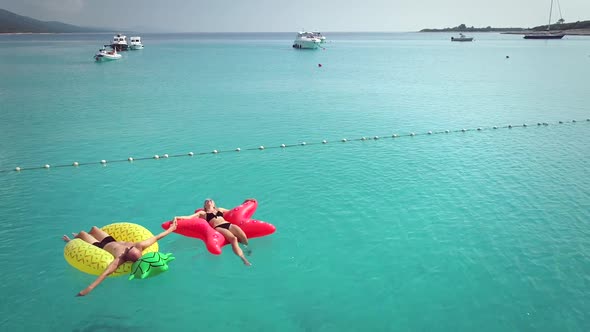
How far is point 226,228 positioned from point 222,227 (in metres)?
0.12

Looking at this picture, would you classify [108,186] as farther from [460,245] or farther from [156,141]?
[460,245]

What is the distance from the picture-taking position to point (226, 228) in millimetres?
11383

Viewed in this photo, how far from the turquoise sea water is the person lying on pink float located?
1.42 feet

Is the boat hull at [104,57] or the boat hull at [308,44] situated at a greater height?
the boat hull at [308,44]

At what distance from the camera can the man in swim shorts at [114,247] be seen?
31.1 feet

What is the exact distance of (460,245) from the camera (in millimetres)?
11766

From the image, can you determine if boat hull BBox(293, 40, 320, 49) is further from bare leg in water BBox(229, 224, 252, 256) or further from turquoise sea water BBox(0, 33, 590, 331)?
bare leg in water BBox(229, 224, 252, 256)

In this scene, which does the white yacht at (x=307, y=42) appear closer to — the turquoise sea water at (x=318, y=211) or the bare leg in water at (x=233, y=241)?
the turquoise sea water at (x=318, y=211)

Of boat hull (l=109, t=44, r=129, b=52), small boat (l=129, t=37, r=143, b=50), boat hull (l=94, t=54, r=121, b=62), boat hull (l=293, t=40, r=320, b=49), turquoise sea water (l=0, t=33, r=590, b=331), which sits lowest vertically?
turquoise sea water (l=0, t=33, r=590, b=331)

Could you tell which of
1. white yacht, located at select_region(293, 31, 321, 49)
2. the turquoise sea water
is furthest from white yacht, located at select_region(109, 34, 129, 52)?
the turquoise sea water

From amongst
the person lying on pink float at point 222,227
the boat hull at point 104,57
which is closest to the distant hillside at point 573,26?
the boat hull at point 104,57

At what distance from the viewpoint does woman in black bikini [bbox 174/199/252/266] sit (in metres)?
10.9

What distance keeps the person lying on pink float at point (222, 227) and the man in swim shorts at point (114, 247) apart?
26.0 inches

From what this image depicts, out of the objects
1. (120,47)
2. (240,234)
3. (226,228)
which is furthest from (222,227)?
(120,47)
